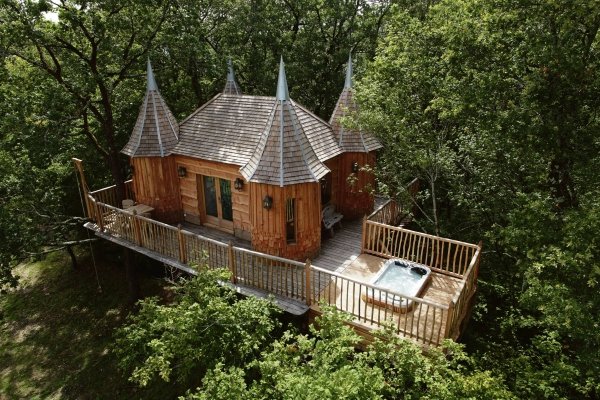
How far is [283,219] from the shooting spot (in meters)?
12.1

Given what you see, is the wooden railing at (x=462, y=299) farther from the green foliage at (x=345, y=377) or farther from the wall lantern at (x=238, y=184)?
the wall lantern at (x=238, y=184)

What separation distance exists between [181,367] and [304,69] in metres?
14.8

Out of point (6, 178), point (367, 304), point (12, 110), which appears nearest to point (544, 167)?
point (367, 304)

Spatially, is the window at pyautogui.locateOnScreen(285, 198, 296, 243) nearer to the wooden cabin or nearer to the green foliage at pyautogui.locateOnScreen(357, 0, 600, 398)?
the wooden cabin

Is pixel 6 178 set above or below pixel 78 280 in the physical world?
above

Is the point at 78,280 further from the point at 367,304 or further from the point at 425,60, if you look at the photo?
the point at 425,60

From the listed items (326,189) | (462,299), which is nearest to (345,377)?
(462,299)

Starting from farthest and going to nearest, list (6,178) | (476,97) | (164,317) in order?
(6,178) → (476,97) → (164,317)

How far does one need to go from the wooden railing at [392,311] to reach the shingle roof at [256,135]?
314 centimetres

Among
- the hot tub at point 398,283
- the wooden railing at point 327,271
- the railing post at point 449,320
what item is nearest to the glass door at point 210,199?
the wooden railing at point 327,271

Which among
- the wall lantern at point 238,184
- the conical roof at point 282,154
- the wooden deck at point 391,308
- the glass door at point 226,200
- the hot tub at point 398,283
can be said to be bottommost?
the wooden deck at point 391,308

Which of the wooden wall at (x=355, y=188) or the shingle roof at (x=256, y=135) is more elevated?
the shingle roof at (x=256, y=135)

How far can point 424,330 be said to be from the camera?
8992 millimetres

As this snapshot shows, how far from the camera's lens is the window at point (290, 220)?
12156mm
